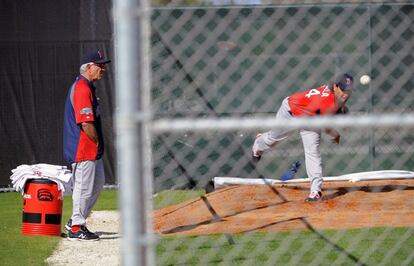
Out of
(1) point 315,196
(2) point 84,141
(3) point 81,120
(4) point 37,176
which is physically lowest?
(1) point 315,196

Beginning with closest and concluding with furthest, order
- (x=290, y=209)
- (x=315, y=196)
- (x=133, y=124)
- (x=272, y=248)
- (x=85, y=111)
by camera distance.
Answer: (x=133, y=124) → (x=272, y=248) → (x=85, y=111) → (x=290, y=209) → (x=315, y=196)

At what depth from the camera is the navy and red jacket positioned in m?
8.16

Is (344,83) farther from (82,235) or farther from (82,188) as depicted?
(82,235)

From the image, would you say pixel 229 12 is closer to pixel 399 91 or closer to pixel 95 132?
pixel 399 91

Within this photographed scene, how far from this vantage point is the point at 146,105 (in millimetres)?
3363

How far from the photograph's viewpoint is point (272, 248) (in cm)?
726

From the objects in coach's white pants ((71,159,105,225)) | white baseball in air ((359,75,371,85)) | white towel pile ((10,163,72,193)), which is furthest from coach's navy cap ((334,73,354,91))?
white towel pile ((10,163,72,193))

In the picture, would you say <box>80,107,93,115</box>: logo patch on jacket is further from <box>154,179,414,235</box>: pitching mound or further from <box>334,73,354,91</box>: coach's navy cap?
<box>334,73,354,91</box>: coach's navy cap

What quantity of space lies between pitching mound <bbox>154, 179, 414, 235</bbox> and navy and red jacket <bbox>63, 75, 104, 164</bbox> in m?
1.02

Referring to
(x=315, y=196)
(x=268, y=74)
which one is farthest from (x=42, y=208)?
(x=268, y=74)

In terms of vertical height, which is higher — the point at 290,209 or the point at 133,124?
the point at 133,124

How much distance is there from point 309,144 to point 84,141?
2.69 meters

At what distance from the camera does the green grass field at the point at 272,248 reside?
675cm

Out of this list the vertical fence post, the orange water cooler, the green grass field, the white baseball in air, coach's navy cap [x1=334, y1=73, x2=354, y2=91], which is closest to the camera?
the vertical fence post
